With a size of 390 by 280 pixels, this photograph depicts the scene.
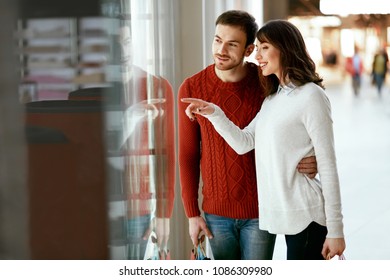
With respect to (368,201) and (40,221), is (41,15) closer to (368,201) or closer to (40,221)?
(40,221)

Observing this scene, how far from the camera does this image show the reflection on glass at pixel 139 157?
170 centimetres

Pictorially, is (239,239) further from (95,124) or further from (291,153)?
(95,124)

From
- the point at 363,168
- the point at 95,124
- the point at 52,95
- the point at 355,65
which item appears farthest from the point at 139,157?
the point at 355,65

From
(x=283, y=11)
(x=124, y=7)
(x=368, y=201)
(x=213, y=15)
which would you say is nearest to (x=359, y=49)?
(x=283, y=11)

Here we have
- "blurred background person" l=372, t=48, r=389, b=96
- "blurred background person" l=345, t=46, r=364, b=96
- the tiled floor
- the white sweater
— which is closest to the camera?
the white sweater

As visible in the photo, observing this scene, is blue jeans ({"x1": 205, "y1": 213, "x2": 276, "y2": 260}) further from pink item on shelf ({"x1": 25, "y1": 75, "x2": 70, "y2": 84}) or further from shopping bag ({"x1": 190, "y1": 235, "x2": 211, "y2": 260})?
pink item on shelf ({"x1": 25, "y1": 75, "x2": 70, "y2": 84})

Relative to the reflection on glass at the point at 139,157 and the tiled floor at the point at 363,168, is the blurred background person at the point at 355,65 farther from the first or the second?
the reflection on glass at the point at 139,157

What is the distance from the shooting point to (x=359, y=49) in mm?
5117

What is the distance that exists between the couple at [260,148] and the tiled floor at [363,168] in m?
0.19

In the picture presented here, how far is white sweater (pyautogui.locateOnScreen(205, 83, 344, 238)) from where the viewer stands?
1428 mm

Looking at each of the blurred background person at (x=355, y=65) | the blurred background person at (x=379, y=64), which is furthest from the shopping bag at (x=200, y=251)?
Answer: the blurred background person at (x=355, y=65)

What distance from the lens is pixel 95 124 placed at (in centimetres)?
166

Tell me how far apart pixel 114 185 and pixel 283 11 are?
2.16m

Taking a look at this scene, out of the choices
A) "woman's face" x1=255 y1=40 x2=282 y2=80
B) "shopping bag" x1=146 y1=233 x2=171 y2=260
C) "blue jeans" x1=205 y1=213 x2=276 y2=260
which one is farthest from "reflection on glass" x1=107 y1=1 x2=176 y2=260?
"woman's face" x1=255 y1=40 x2=282 y2=80
